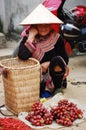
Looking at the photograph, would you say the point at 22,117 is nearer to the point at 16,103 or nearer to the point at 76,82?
the point at 16,103

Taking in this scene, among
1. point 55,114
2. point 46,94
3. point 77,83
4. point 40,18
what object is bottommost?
point 77,83

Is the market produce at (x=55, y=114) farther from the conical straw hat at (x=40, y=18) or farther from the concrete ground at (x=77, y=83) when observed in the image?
the conical straw hat at (x=40, y=18)

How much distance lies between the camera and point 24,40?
4477 mm

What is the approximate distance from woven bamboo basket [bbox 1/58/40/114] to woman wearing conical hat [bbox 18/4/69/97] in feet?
0.88

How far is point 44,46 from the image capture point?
179 inches

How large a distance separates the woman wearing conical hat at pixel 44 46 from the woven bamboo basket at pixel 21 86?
0.27 m

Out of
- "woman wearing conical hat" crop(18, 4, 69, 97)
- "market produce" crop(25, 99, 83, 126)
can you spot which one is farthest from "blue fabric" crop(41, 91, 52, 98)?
"market produce" crop(25, 99, 83, 126)

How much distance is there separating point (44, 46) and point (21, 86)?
71 cm

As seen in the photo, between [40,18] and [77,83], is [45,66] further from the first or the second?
[77,83]

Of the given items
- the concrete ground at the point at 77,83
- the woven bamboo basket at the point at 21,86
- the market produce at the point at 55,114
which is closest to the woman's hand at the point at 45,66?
the woven bamboo basket at the point at 21,86

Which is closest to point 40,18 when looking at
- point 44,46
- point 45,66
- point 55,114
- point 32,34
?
point 32,34

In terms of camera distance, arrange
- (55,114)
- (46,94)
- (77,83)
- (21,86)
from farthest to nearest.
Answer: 1. (77,83)
2. (46,94)
3. (21,86)
4. (55,114)

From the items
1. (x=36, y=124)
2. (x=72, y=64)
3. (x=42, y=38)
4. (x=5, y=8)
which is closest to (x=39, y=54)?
(x=42, y=38)

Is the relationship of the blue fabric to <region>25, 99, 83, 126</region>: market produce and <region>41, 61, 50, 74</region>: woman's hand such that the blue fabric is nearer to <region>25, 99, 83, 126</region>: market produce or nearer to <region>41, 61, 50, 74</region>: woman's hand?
<region>41, 61, 50, 74</region>: woman's hand
